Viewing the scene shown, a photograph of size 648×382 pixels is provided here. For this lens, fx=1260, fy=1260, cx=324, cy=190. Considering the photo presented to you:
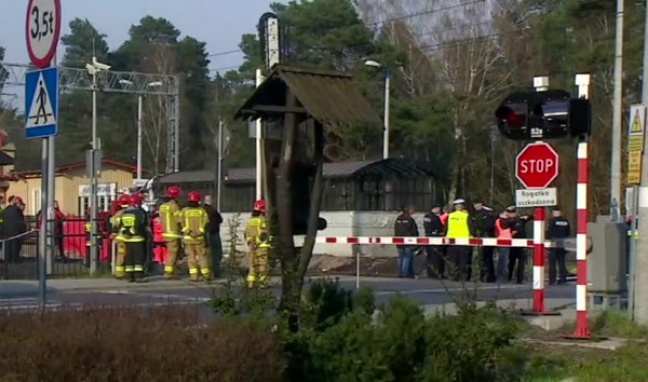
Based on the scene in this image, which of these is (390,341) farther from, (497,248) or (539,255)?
(497,248)

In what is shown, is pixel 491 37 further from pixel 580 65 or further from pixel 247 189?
pixel 247 189

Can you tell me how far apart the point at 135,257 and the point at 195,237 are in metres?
1.38

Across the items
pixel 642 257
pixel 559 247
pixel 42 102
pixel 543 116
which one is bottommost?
pixel 559 247

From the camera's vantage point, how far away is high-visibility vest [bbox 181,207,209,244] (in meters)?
23.1

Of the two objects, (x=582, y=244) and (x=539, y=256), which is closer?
(x=582, y=244)

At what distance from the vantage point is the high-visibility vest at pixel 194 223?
23.1 metres

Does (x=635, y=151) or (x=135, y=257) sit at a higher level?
(x=635, y=151)

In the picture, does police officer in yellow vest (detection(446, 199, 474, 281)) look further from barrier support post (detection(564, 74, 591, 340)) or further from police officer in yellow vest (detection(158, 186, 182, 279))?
barrier support post (detection(564, 74, 591, 340))

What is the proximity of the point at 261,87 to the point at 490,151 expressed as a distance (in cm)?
5309

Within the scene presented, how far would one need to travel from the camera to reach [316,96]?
973 centimetres

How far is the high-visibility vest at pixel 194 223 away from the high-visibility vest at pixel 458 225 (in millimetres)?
5654

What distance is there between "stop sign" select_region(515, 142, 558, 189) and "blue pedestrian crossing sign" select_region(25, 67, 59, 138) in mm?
6085

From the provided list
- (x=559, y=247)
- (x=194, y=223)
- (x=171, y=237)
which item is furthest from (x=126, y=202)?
(x=559, y=247)

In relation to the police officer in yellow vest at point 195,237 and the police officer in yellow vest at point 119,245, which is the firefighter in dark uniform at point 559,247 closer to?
the police officer in yellow vest at point 195,237
